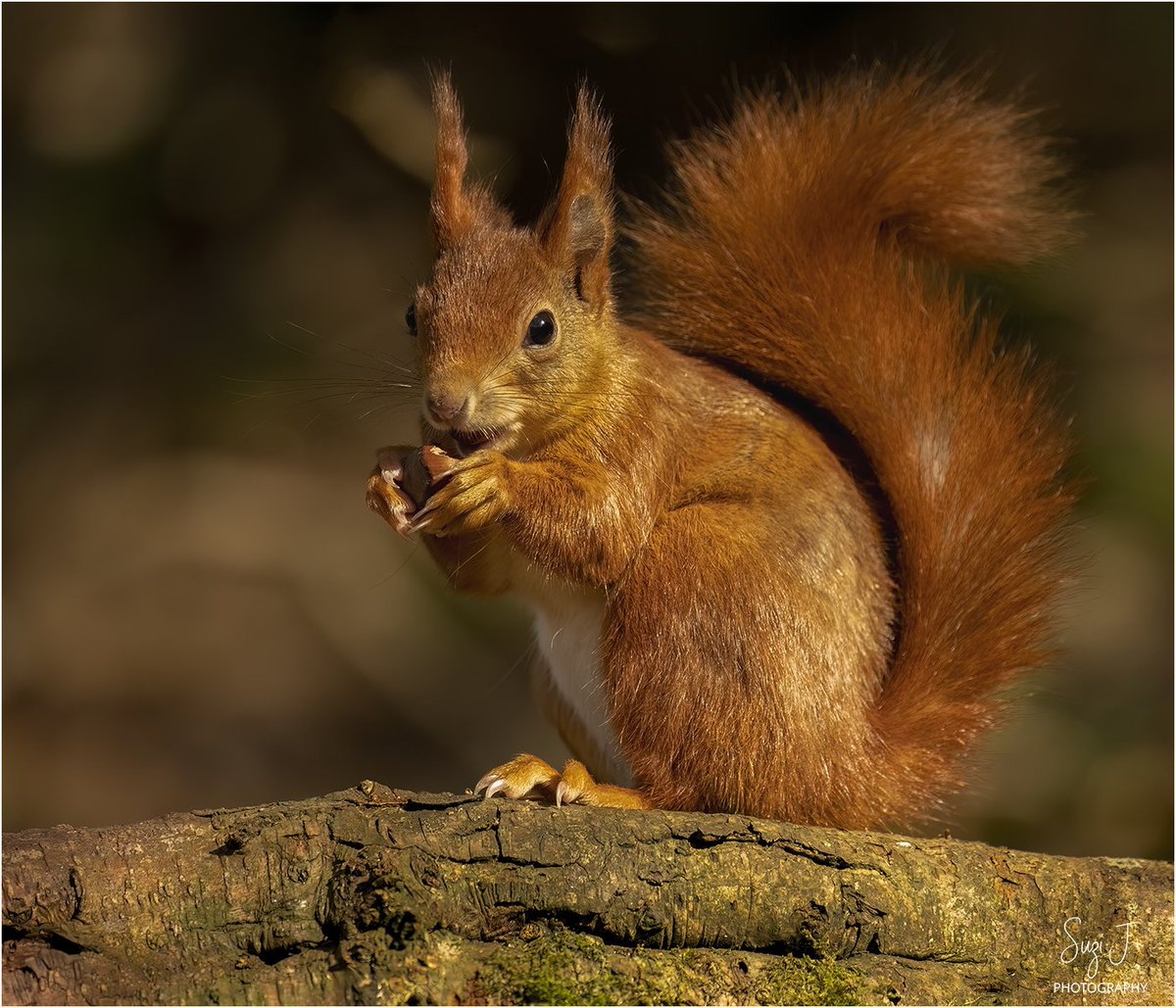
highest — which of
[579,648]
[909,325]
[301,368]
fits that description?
[301,368]

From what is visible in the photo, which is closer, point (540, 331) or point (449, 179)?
point (540, 331)

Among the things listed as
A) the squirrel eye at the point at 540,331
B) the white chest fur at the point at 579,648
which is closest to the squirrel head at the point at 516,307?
the squirrel eye at the point at 540,331

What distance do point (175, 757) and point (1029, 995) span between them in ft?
9.48

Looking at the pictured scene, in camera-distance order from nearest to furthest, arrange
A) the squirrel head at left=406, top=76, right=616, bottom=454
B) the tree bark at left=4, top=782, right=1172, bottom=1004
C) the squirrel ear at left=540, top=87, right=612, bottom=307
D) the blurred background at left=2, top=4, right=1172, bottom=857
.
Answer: the tree bark at left=4, top=782, right=1172, bottom=1004
the squirrel head at left=406, top=76, right=616, bottom=454
the squirrel ear at left=540, top=87, right=612, bottom=307
the blurred background at left=2, top=4, right=1172, bottom=857

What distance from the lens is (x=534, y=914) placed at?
1.38m

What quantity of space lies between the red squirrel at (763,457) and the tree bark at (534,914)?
19 centimetres

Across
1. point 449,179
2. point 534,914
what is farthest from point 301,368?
point 534,914

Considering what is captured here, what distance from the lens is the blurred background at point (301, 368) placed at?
3.22m

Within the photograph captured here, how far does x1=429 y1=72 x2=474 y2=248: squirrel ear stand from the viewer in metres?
1.91

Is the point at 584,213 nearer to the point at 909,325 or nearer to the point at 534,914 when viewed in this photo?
the point at 909,325

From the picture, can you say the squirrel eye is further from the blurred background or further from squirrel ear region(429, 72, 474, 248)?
the blurred background
